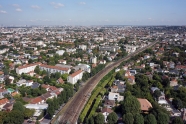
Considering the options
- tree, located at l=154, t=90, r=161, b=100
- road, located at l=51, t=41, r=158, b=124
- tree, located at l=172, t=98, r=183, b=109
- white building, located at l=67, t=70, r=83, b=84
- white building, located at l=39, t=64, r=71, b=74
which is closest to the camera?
road, located at l=51, t=41, r=158, b=124

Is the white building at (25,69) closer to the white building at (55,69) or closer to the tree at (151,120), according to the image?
the white building at (55,69)

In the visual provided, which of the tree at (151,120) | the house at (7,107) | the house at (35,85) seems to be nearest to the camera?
the tree at (151,120)

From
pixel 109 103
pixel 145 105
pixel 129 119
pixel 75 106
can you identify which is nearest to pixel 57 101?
pixel 75 106

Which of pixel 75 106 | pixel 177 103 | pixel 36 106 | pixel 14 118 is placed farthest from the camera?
pixel 75 106

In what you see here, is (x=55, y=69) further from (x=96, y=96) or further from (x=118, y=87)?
(x=118, y=87)

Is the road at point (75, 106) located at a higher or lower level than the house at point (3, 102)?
lower

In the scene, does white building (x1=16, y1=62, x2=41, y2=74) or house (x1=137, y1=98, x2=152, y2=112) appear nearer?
house (x1=137, y1=98, x2=152, y2=112)

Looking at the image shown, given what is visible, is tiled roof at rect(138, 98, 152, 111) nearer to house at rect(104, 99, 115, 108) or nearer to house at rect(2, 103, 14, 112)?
house at rect(104, 99, 115, 108)

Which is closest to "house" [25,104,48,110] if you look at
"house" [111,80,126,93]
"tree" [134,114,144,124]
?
"house" [111,80,126,93]

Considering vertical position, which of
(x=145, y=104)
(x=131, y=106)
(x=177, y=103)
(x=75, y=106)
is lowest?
(x=75, y=106)

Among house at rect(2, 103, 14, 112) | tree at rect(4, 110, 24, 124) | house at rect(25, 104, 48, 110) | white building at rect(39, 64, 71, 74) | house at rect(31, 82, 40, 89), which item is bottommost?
house at rect(25, 104, 48, 110)

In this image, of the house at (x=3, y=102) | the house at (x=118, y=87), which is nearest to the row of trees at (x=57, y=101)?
the house at (x=3, y=102)
